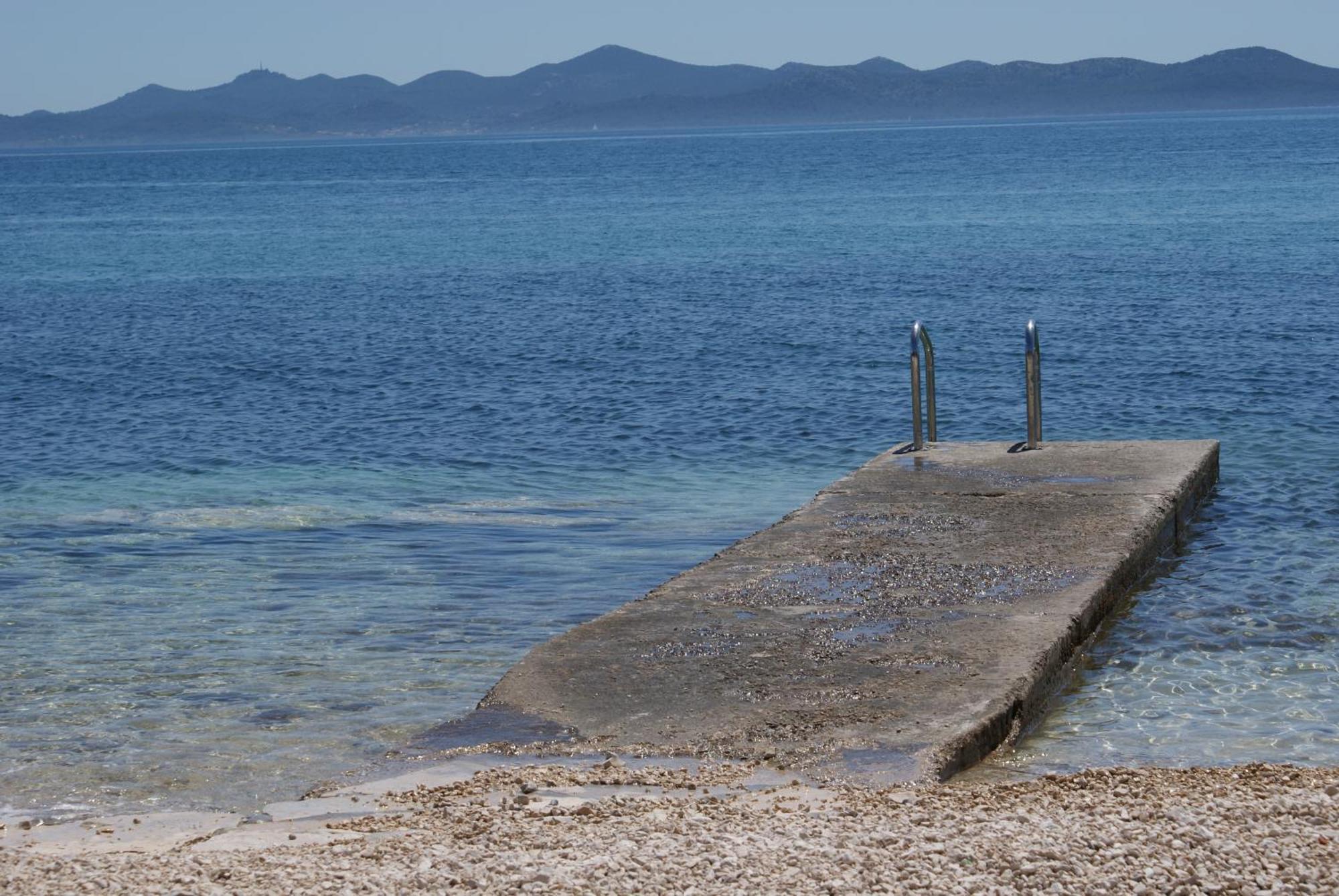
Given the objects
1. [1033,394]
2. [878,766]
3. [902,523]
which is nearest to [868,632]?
[878,766]

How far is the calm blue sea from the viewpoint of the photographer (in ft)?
25.2

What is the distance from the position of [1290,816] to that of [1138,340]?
15858mm

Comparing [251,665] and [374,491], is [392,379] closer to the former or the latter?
[374,491]

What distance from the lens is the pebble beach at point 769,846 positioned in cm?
456

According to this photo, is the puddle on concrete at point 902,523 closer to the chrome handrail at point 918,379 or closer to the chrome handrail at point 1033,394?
the chrome handrail at point 918,379

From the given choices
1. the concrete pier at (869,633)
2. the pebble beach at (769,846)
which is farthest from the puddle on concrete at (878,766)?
the pebble beach at (769,846)

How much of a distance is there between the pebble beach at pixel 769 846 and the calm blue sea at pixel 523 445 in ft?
4.16

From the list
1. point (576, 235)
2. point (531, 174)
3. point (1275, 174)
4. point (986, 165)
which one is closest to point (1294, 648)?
point (576, 235)

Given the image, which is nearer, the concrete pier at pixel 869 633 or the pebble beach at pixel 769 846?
the pebble beach at pixel 769 846

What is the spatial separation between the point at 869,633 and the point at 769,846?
272cm

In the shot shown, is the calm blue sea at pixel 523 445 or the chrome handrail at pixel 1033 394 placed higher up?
the chrome handrail at pixel 1033 394

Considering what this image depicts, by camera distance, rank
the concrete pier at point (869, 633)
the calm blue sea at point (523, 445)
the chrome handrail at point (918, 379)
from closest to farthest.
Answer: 1. the concrete pier at point (869, 633)
2. the calm blue sea at point (523, 445)
3. the chrome handrail at point (918, 379)

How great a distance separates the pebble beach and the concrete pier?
1.75ft

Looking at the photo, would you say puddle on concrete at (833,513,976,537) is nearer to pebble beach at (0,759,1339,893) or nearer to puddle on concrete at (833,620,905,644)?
puddle on concrete at (833,620,905,644)
